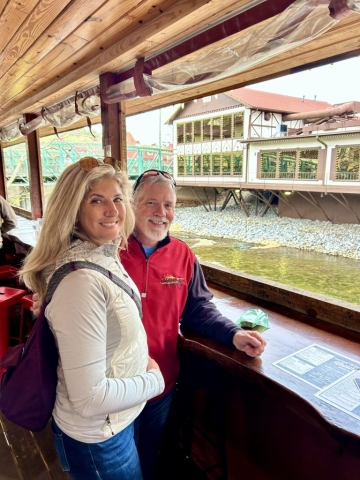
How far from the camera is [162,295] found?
1.25 meters

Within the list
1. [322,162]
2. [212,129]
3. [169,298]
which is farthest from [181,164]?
[169,298]

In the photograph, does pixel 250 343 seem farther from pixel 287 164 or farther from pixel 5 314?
pixel 287 164

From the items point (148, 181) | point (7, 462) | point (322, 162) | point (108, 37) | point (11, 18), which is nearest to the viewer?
point (148, 181)

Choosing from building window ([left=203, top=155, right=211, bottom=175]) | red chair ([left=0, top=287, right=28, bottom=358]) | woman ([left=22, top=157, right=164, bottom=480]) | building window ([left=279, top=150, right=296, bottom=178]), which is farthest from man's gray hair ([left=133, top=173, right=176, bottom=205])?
building window ([left=203, top=155, right=211, bottom=175])

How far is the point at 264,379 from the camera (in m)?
1.09

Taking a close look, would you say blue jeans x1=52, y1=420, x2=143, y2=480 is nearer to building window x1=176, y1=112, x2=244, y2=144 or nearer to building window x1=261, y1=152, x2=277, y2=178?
building window x1=261, y1=152, x2=277, y2=178

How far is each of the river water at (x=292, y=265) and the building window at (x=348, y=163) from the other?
3230 millimetres

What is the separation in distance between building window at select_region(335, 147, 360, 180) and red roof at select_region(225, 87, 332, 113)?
259cm

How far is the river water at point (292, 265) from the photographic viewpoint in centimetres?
855

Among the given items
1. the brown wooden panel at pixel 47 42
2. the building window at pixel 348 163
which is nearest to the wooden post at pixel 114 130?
the brown wooden panel at pixel 47 42

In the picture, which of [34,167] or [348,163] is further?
[348,163]

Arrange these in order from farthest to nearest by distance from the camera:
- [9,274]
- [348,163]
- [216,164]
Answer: [216,164] < [348,163] < [9,274]

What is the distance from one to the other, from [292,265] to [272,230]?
4.57 metres

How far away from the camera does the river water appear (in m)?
8.55
